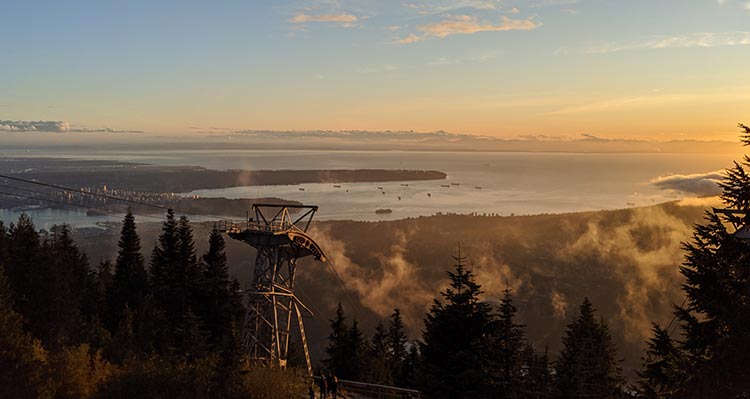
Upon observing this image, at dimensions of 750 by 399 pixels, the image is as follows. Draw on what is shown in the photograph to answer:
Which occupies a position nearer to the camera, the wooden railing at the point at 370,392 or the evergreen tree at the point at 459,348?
the evergreen tree at the point at 459,348

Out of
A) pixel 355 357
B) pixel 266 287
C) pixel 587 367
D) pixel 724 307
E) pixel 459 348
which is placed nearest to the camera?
pixel 724 307

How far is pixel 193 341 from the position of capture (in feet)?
129

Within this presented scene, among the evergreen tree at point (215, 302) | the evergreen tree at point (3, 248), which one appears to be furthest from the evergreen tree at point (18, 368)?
the evergreen tree at point (215, 302)

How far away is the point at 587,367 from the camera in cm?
4153

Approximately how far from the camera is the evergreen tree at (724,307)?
16.0 metres

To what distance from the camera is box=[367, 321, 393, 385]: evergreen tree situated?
2426 inches

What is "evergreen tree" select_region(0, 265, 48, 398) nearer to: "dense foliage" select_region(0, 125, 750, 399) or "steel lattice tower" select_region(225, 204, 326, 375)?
"dense foliage" select_region(0, 125, 750, 399)

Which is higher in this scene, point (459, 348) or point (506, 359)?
point (459, 348)

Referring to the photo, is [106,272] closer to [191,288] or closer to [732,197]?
[191,288]

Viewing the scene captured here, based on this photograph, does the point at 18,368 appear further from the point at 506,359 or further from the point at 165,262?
the point at 165,262

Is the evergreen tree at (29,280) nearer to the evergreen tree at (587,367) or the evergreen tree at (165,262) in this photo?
the evergreen tree at (165,262)

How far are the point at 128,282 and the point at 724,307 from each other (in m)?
54.6

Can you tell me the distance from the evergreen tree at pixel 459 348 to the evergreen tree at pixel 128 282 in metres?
35.4

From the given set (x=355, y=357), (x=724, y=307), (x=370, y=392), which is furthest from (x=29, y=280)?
(x=724, y=307)
